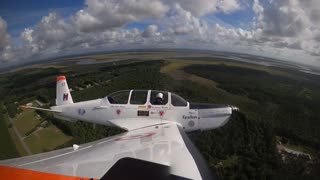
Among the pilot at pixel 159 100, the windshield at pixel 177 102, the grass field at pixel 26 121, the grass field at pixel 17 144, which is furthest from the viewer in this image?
the grass field at pixel 26 121

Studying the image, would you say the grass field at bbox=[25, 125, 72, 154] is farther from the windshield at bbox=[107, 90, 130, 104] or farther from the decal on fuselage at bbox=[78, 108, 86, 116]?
the windshield at bbox=[107, 90, 130, 104]

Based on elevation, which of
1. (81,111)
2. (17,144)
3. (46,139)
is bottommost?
(17,144)

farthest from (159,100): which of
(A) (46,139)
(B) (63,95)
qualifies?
(A) (46,139)

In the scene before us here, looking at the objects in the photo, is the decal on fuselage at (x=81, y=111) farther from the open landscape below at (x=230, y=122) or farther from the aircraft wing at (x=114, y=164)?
the open landscape below at (x=230, y=122)

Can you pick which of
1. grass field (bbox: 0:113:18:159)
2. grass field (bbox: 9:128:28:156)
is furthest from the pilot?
grass field (bbox: 0:113:18:159)

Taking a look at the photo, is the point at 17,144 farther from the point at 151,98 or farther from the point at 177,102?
the point at 177,102

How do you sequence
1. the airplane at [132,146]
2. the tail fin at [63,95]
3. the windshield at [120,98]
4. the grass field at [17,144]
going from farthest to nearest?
the grass field at [17,144] → the tail fin at [63,95] → the windshield at [120,98] → the airplane at [132,146]

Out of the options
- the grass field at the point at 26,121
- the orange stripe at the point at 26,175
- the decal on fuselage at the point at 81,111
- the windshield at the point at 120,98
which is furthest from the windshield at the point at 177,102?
the grass field at the point at 26,121
